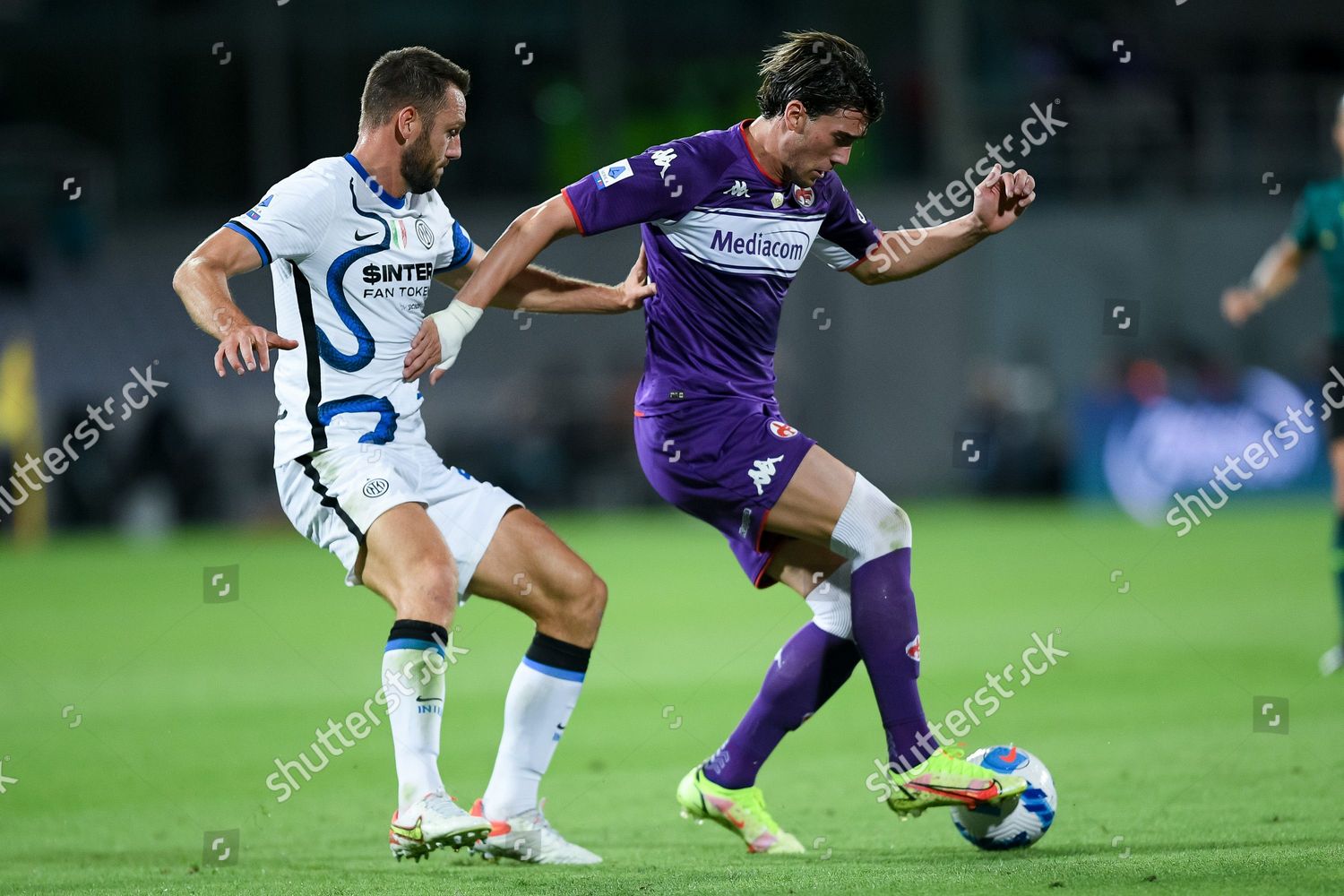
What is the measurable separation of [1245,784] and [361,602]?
915 cm

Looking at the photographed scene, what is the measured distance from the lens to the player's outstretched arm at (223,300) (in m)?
4.23

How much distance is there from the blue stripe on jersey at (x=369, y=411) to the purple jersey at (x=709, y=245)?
31.3 inches

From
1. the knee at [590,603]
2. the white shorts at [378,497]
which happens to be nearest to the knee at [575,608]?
the knee at [590,603]

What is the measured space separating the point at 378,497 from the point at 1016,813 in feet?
7.14

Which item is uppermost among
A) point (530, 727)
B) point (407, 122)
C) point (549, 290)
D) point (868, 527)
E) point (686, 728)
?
point (407, 122)

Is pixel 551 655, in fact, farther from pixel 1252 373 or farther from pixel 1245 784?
pixel 1252 373

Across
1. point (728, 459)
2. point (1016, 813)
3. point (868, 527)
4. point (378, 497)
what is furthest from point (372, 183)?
point (1016, 813)

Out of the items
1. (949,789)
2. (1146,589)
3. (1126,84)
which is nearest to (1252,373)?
(1126,84)

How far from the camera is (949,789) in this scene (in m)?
4.76

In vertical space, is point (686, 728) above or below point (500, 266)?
below

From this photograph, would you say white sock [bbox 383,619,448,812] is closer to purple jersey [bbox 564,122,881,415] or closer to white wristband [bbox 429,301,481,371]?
white wristband [bbox 429,301,481,371]

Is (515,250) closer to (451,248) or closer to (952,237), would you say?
(451,248)

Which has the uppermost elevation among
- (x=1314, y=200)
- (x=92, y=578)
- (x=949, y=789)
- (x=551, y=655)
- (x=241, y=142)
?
(x=241, y=142)

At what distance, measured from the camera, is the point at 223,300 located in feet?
14.6
